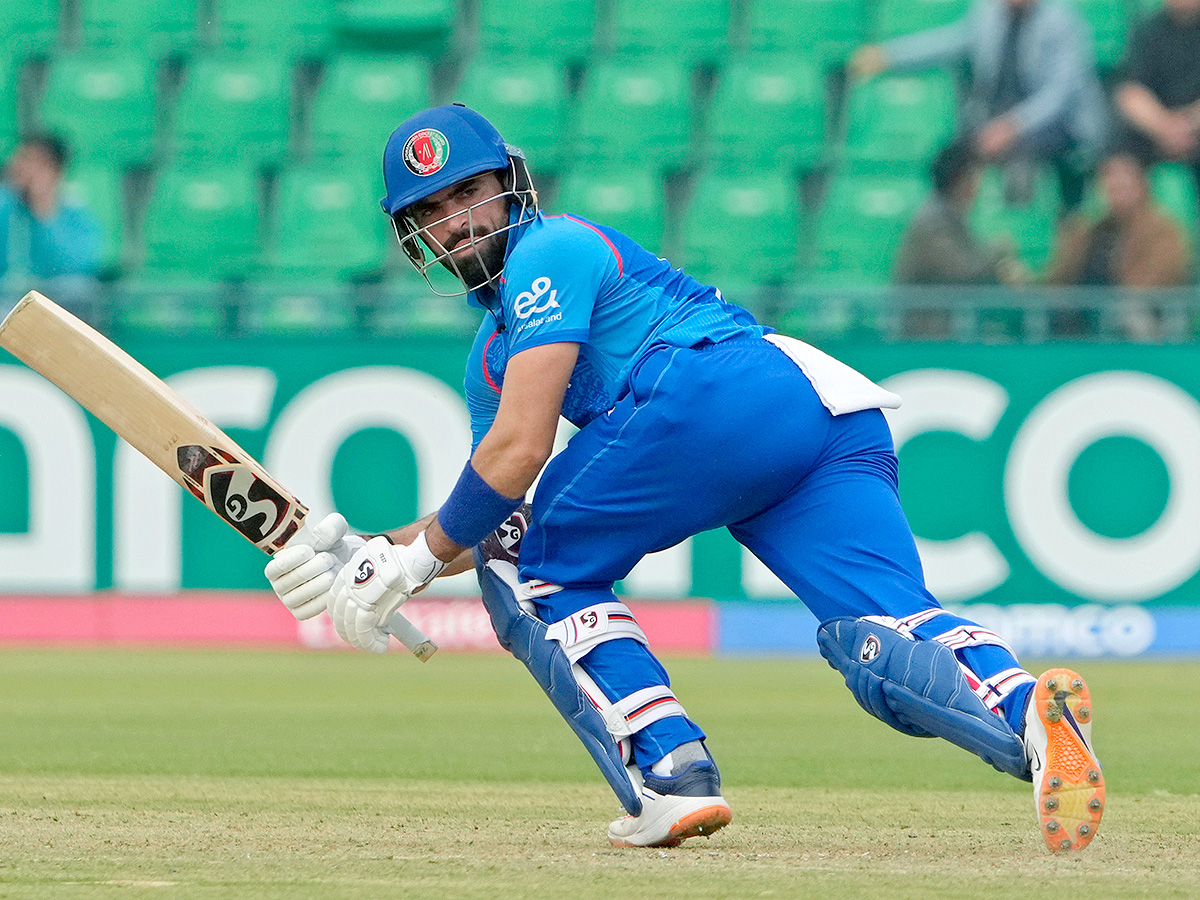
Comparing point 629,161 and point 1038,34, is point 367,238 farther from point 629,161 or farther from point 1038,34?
point 1038,34

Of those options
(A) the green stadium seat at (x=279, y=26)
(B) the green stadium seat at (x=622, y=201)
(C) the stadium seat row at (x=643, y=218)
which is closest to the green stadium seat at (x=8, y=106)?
(C) the stadium seat row at (x=643, y=218)

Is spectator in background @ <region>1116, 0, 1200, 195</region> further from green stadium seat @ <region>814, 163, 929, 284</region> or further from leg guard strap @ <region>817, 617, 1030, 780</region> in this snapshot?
leg guard strap @ <region>817, 617, 1030, 780</region>

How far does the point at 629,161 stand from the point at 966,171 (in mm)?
2306

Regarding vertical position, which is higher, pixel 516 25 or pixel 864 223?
pixel 516 25

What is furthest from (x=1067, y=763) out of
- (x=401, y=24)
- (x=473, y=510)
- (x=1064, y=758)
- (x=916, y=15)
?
(x=401, y=24)

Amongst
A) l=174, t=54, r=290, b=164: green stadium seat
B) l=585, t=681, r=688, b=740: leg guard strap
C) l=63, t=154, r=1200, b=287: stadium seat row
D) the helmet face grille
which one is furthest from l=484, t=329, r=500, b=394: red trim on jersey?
l=174, t=54, r=290, b=164: green stadium seat

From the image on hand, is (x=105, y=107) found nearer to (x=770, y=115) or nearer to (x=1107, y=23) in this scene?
(x=770, y=115)

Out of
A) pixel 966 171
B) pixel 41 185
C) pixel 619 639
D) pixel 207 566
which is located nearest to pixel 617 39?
pixel 966 171

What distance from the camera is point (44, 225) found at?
32.6 ft

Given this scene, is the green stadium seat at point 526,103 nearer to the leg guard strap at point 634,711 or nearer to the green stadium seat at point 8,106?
the green stadium seat at point 8,106

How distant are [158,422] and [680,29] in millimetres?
8340

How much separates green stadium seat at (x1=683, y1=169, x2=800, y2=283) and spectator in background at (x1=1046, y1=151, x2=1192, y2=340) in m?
1.90

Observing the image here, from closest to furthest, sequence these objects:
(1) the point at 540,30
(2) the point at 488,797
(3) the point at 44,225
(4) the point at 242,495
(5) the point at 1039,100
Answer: (4) the point at 242,495 < (2) the point at 488,797 < (3) the point at 44,225 < (5) the point at 1039,100 < (1) the point at 540,30

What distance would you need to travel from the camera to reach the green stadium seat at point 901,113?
1113 centimetres
